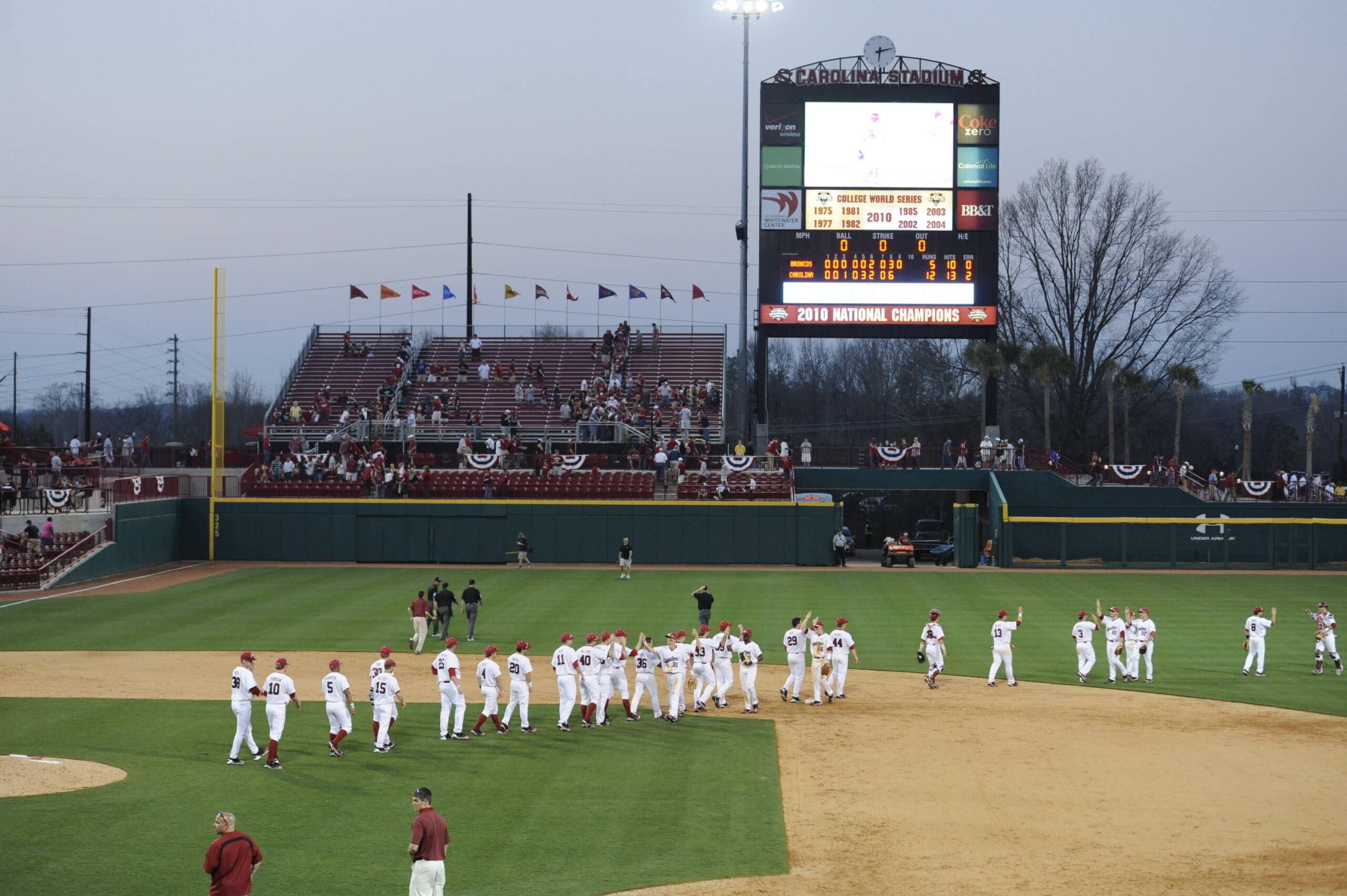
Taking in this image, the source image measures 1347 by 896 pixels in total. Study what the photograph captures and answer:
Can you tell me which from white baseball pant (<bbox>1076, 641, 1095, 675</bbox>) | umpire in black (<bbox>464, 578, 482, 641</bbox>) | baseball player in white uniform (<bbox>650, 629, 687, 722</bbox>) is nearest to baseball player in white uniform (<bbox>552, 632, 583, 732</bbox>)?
baseball player in white uniform (<bbox>650, 629, 687, 722</bbox>)

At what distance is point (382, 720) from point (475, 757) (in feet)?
4.85

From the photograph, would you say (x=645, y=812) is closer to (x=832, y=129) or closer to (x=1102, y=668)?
(x=1102, y=668)

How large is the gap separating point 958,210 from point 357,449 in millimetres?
27069

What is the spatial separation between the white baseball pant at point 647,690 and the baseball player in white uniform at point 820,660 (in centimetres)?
308

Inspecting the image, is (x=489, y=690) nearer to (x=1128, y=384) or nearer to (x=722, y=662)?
(x=722, y=662)

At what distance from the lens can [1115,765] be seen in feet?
55.7

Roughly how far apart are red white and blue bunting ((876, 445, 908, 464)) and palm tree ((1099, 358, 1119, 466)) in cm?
1011

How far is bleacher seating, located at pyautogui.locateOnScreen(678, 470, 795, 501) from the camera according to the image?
46750 millimetres

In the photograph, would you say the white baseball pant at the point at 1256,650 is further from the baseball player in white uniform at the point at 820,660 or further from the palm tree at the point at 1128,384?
the palm tree at the point at 1128,384

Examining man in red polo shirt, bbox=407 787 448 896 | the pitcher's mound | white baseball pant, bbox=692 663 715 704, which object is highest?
man in red polo shirt, bbox=407 787 448 896

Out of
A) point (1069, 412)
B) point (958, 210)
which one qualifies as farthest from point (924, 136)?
point (1069, 412)

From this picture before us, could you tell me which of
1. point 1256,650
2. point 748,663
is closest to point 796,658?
point 748,663

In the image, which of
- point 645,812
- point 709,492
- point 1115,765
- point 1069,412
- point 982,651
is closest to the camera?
point 645,812

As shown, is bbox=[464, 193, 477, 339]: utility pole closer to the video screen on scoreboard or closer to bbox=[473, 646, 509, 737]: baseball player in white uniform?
the video screen on scoreboard
